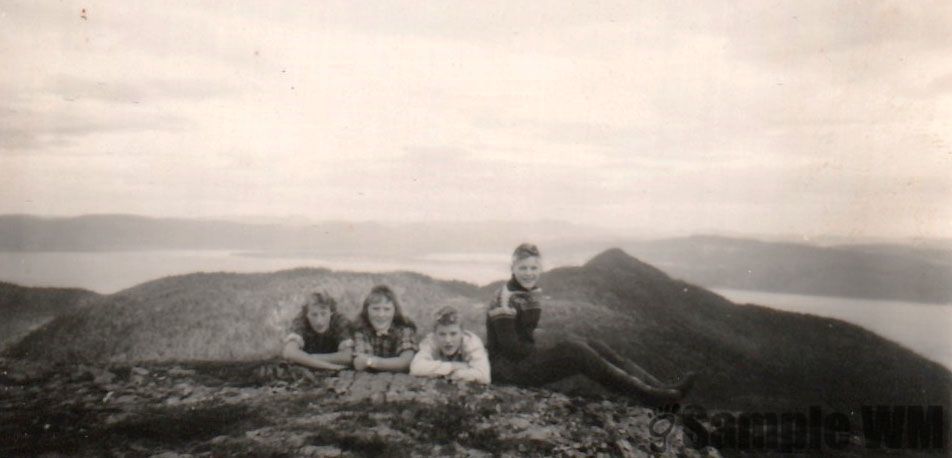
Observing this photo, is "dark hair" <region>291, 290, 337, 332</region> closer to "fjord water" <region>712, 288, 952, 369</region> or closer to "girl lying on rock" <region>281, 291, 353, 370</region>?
"girl lying on rock" <region>281, 291, 353, 370</region>

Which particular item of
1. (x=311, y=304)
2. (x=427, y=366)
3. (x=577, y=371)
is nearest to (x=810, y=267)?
(x=577, y=371)

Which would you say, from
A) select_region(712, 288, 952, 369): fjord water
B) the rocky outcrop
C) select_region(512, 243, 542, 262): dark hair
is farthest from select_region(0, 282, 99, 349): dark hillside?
select_region(712, 288, 952, 369): fjord water

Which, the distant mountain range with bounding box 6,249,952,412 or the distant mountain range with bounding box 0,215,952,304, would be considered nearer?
the distant mountain range with bounding box 6,249,952,412

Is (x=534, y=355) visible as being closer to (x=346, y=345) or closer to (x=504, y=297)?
(x=504, y=297)

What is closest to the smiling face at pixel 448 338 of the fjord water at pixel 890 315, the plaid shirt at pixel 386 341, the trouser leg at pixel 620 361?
the plaid shirt at pixel 386 341

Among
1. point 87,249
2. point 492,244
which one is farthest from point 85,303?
point 492,244

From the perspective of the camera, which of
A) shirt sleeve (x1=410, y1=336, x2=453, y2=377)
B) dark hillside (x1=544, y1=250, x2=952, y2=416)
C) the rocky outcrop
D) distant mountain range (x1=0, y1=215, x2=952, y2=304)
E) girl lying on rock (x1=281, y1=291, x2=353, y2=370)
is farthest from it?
distant mountain range (x1=0, y1=215, x2=952, y2=304)

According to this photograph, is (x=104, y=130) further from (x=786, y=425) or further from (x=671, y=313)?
(x=786, y=425)
